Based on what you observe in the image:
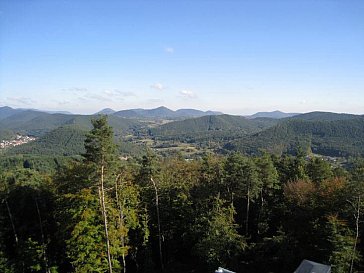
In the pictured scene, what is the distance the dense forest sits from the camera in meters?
19.1

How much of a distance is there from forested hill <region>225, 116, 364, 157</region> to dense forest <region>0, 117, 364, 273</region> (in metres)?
117

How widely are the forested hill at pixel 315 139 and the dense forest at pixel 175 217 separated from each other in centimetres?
11656

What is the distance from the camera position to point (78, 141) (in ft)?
595

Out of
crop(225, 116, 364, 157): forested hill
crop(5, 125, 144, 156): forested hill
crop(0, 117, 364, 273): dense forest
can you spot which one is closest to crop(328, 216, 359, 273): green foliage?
crop(0, 117, 364, 273): dense forest

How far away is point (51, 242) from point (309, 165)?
2639 cm

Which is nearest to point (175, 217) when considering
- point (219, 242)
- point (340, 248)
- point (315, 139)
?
point (219, 242)

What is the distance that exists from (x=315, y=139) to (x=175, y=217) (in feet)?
527

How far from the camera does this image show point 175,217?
2827 centimetres

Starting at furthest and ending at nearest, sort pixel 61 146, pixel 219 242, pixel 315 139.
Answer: pixel 61 146 → pixel 315 139 → pixel 219 242

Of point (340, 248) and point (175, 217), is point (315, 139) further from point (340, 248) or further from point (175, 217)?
point (340, 248)

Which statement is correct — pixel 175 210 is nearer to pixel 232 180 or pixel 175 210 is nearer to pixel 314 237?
pixel 232 180

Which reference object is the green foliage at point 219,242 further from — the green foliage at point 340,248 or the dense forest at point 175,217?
the green foliage at point 340,248

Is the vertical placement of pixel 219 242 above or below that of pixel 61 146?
above

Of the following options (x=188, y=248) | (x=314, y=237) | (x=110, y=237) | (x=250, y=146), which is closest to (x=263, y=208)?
(x=314, y=237)
